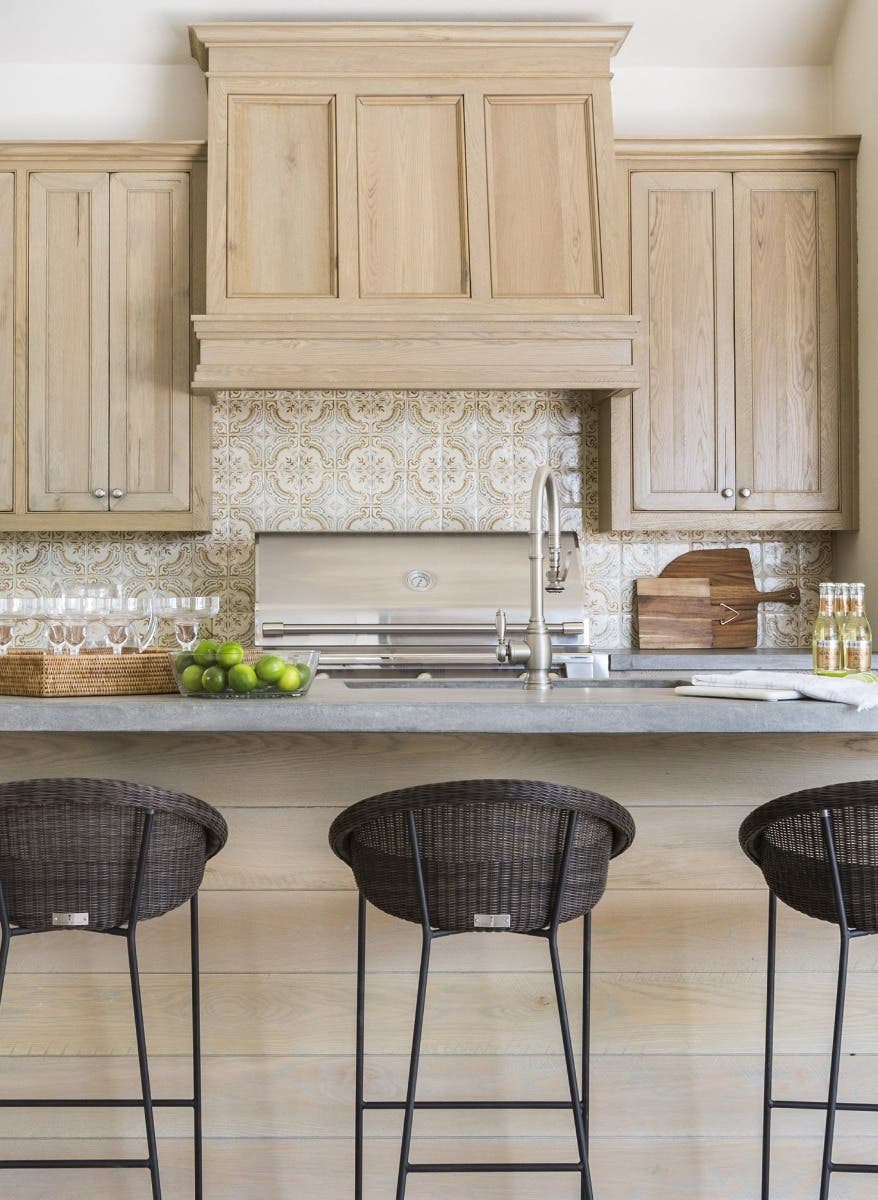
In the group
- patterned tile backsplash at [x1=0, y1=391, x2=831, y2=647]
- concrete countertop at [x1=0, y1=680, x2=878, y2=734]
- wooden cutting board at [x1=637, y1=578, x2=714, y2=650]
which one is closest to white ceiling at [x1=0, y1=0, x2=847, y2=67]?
patterned tile backsplash at [x1=0, y1=391, x2=831, y2=647]

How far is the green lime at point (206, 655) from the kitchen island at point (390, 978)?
0.14 m

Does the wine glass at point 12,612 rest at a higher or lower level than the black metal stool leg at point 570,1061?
higher

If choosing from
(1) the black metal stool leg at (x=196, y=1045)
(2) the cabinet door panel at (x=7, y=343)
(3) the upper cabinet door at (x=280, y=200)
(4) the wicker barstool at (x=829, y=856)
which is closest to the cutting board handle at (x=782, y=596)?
(3) the upper cabinet door at (x=280, y=200)

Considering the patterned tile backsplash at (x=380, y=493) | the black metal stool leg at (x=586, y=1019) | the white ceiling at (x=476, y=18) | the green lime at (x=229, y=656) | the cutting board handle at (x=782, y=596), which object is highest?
the white ceiling at (x=476, y=18)

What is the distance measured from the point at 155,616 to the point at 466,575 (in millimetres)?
1665

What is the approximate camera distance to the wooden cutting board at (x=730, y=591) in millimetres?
3832

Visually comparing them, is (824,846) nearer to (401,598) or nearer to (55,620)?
(55,620)

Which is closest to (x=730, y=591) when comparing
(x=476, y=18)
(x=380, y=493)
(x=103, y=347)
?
(x=380, y=493)

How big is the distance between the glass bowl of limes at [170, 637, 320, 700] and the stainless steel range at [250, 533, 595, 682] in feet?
5.08

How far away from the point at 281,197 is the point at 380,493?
99cm

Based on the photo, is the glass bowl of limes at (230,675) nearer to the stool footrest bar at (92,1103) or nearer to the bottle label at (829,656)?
the stool footrest bar at (92,1103)

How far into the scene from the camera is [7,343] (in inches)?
139

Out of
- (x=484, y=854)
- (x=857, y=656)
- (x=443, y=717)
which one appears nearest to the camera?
(x=484, y=854)

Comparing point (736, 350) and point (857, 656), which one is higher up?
point (736, 350)
